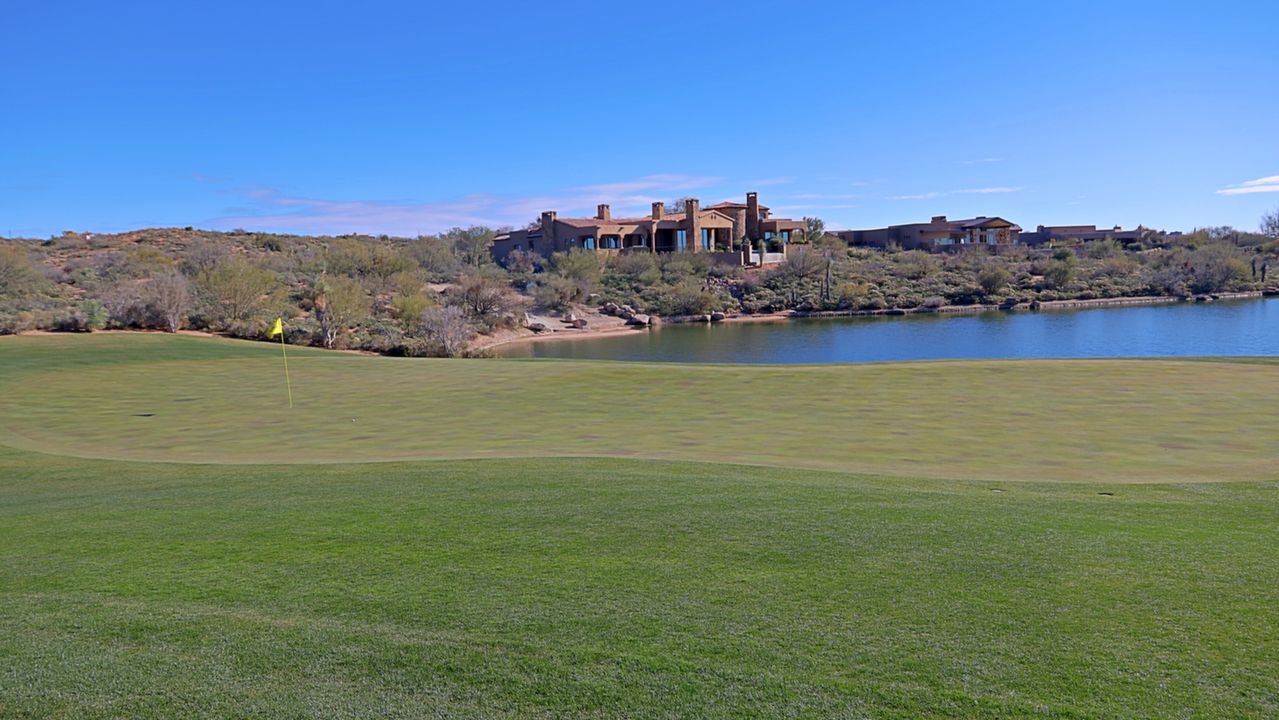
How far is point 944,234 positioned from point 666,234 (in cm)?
3986

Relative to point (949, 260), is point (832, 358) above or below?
below

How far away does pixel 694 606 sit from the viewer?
6.74 meters

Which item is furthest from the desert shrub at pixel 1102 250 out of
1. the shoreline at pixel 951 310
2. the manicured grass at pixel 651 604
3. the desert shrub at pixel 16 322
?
the manicured grass at pixel 651 604

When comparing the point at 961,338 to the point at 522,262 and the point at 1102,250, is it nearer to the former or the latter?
the point at 522,262

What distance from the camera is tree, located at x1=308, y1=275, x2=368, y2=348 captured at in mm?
47156

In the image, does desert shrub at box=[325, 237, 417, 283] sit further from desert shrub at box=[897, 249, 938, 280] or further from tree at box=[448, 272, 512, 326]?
desert shrub at box=[897, 249, 938, 280]

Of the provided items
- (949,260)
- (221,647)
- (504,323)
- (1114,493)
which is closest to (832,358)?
(504,323)

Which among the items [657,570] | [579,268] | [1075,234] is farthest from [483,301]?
[1075,234]

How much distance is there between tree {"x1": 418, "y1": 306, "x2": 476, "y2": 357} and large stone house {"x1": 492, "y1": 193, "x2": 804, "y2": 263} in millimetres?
41188

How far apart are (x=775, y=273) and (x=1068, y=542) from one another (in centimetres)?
7846

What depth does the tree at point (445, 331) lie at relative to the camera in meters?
46.1

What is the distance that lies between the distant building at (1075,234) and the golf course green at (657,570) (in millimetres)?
120883

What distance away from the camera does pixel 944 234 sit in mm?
114188

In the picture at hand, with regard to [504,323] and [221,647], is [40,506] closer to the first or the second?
[221,647]
